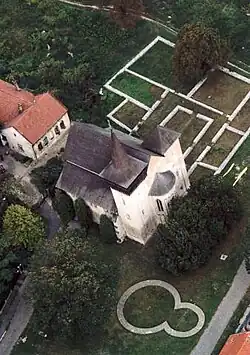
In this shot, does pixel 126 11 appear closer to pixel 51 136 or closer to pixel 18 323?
pixel 51 136

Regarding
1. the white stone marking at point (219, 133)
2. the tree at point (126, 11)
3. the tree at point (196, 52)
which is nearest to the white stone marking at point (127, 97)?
the tree at point (196, 52)

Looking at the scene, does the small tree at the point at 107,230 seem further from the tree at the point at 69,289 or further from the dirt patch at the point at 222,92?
the dirt patch at the point at 222,92

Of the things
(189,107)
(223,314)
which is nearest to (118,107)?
(189,107)

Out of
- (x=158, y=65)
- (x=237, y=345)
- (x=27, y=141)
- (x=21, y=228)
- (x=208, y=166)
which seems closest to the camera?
(x=237, y=345)

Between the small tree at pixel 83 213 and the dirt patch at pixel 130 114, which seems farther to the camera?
the dirt patch at pixel 130 114

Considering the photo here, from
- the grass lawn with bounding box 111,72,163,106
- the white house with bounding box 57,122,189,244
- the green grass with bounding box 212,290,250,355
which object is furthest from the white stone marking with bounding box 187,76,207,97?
the green grass with bounding box 212,290,250,355

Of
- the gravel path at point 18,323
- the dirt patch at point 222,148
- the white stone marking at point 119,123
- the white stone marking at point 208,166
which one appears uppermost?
the dirt patch at point 222,148

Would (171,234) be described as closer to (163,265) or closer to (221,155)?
(163,265)
